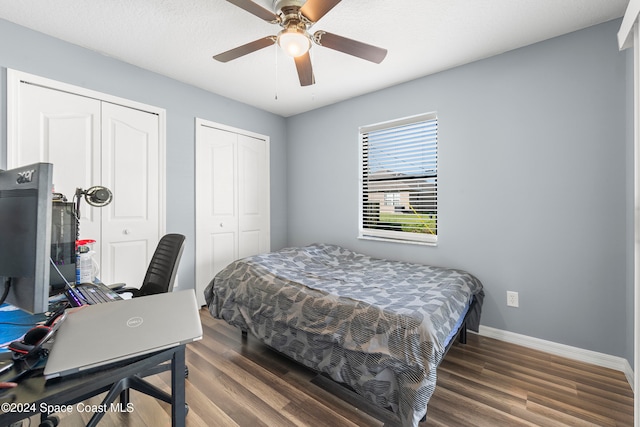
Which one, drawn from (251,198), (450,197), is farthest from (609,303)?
(251,198)

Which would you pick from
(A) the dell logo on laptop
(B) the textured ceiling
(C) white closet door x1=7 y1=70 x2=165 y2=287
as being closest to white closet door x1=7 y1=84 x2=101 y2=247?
(C) white closet door x1=7 y1=70 x2=165 y2=287

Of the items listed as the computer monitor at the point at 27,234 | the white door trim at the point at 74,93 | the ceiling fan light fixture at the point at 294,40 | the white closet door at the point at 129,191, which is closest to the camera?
the computer monitor at the point at 27,234

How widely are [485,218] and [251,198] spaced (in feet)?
9.11

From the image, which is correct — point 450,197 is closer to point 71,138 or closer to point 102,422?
point 102,422

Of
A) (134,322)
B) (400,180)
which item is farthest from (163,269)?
(400,180)

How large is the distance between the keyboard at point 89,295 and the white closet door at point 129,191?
1217 mm

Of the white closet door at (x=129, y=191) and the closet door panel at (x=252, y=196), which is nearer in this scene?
the white closet door at (x=129, y=191)

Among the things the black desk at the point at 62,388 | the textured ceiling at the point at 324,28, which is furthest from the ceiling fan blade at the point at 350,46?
the black desk at the point at 62,388

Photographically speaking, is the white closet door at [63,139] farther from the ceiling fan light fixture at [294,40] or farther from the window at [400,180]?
the window at [400,180]

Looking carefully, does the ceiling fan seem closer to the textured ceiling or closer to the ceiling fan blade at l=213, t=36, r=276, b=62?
the ceiling fan blade at l=213, t=36, r=276, b=62

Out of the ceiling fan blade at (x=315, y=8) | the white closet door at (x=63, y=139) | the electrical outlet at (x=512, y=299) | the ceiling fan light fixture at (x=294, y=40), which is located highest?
the ceiling fan blade at (x=315, y=8)

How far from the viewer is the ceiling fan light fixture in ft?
5.49

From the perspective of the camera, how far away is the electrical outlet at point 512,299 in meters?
2.38

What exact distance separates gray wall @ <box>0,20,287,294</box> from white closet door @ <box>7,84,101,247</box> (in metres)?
0.11
